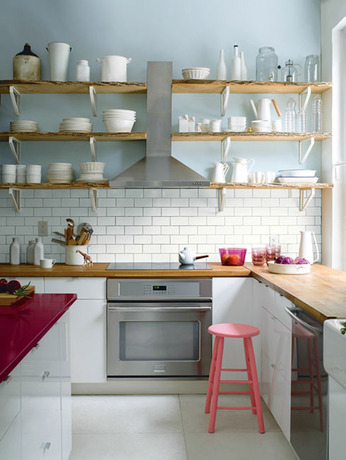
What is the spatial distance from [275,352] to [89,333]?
1.45 meters

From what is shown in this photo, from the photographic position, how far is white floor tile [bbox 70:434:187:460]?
121 inches

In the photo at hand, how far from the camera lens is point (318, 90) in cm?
453

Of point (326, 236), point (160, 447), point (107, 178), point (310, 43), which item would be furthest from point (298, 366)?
point (310, 43)

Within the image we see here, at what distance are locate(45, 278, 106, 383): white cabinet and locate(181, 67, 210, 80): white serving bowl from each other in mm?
1804

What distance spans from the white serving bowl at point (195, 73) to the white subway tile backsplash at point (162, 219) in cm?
98

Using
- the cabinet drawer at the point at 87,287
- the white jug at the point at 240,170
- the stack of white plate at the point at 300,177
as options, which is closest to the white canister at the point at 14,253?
the cabinet drawer at the point at 87,287

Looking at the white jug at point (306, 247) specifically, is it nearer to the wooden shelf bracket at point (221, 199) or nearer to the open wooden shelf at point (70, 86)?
the wooden shelf bracket at point (221, 199)

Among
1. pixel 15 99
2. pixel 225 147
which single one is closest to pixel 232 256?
pixel 225 147

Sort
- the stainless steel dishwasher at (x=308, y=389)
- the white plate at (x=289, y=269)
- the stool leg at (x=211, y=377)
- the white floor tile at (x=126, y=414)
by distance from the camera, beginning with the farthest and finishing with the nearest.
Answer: the white plate at (x=289, y=269) → the stool leg at (x=211, y=377) → the white floor tile at (x=126, y=414) → the stainless steel dishwasher at (x=308, y=389)

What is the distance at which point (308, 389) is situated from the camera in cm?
254

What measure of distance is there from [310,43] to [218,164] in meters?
1.40

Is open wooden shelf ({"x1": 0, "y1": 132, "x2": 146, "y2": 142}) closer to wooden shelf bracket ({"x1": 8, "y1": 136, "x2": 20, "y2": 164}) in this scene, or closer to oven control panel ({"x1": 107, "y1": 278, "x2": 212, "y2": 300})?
wooden shelf bracket ({"x1": 8, "y1": 136, "x2": 20, "y2": 164})

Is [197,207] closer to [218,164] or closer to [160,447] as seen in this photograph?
[218,164]

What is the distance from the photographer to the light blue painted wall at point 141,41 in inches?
183
